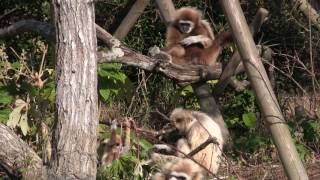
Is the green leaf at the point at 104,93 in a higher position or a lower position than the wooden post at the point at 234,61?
lower

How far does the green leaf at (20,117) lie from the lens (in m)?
7.89

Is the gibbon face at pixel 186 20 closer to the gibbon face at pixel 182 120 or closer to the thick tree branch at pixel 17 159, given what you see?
the gibbon face at pixel 182 120

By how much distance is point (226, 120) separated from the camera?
10.7 metres

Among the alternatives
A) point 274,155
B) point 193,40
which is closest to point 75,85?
point 274,155

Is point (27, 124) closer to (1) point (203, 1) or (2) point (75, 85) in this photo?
(2) point (75, 85)

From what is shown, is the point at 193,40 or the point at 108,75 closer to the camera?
the point at 108,75

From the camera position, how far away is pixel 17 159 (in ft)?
21.5

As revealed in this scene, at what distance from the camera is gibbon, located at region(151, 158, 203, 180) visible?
7227 millimetres

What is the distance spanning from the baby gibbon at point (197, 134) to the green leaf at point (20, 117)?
1719mm

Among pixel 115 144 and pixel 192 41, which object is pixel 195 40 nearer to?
pixel 192 41

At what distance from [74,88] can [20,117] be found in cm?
224

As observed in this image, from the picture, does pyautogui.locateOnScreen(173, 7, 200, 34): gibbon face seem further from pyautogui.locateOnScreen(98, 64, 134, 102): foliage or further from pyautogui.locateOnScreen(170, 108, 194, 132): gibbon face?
pyautogui.locateOnScreen(170, 108, 194, 132): gibbon face

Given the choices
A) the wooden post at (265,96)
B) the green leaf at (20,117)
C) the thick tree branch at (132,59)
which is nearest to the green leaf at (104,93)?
the thick tree branch at (132,59)

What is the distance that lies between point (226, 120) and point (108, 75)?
274 cm
